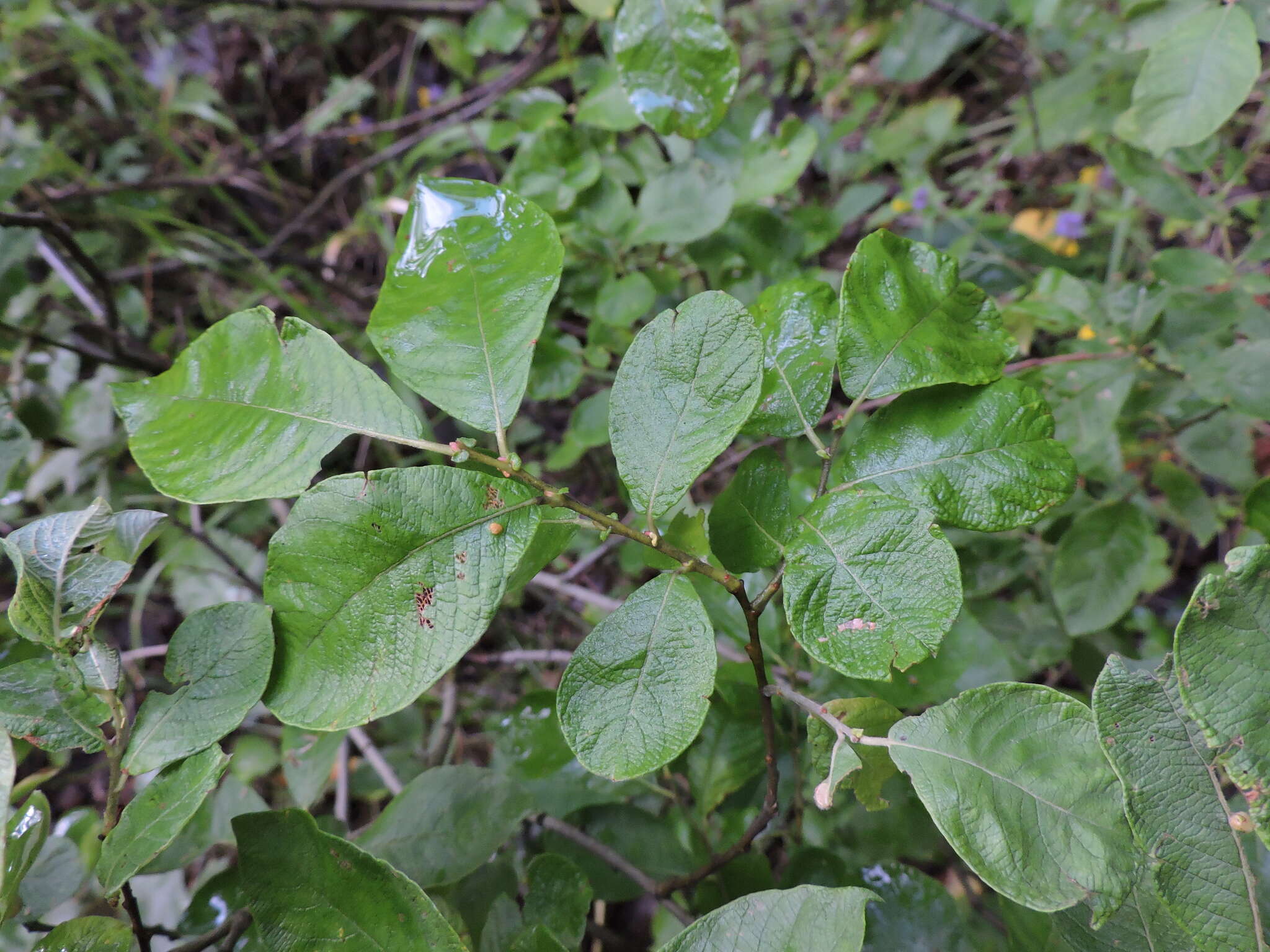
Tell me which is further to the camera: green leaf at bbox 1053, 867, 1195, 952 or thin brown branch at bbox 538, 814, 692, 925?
thin brown branch at bbox 538, 814, 692, 925

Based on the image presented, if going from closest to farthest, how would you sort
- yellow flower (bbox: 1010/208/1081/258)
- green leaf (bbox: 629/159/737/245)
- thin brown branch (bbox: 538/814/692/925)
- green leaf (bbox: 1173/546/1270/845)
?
green leaf (bbox: 1173/546/1270/845) → thin brown branch (bbox: 538/814/692/925) → green leaf (bbox: 629/159/737/245) → yellow flower (bbox: 1010/208/1081/258)

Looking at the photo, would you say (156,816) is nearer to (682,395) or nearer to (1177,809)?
(682,395)

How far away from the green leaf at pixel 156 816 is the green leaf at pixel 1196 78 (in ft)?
3.84

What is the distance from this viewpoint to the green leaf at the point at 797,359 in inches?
23.5

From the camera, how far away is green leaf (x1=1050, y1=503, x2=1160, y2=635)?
3.41ft

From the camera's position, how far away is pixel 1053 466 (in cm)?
55

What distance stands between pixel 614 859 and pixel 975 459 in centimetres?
65

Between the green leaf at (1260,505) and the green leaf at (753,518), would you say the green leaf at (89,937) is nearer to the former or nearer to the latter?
the green leaf at (753,518)

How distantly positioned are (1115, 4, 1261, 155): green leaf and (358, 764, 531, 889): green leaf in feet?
3.52

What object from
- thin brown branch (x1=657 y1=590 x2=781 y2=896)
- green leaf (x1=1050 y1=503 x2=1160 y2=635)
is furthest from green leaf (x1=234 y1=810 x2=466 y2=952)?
green leaf (x1=1050 y1=503 x2=1160 y2=635)

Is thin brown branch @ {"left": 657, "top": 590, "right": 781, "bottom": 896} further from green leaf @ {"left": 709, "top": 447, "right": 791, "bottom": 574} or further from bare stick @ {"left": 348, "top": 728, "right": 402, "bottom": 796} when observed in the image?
bare stick @ {"left": 348, "top": 728, "right": 402, "bottom": 796}

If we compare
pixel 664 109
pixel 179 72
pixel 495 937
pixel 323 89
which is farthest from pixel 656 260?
pixel 179 72

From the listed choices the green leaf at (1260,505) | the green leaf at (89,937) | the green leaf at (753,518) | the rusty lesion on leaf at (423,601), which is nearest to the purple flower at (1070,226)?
the green leaf at (1260,505)

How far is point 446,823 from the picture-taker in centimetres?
77
